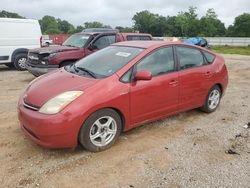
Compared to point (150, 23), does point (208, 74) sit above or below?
below

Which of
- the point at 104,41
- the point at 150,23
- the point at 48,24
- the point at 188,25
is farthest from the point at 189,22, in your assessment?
the point at 104,41

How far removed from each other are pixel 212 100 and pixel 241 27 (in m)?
72.3

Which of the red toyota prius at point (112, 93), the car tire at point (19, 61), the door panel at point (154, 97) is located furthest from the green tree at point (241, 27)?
the door panel at point (154, 97)

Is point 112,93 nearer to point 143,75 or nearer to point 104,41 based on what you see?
point 143,75

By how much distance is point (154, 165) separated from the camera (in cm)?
369

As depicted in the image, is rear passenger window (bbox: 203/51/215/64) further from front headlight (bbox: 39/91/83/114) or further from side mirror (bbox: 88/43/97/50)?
side mirror (bbox: 88/43/97/50)

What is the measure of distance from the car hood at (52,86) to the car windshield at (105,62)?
21cm

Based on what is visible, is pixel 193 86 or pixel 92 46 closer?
pixel 193 86

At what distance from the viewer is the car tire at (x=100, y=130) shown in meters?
3.79

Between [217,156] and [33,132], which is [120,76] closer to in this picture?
[33,132]

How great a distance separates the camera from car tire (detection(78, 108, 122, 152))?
3795mm

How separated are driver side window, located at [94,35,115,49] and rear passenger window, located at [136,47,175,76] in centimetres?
477

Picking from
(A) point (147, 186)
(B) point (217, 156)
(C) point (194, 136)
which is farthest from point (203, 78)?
(A) point (147, 186)

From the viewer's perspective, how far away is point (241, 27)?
70.8 m
